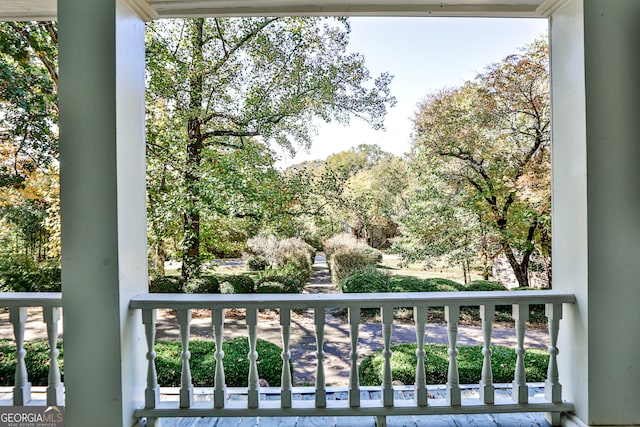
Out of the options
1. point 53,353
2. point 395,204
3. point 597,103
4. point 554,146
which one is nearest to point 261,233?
point 395,204

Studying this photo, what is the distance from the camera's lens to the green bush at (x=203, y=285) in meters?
3.08

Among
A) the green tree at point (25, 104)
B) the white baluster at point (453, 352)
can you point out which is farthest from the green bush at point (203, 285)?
the white baluster at point (453, 352)

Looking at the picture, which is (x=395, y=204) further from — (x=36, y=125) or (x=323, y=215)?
(x=36, y=125)

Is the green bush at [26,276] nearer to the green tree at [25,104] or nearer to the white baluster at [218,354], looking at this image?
the green tree at [25,104]

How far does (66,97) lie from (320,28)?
7.51 feet

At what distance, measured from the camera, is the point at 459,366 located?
82.4 inches

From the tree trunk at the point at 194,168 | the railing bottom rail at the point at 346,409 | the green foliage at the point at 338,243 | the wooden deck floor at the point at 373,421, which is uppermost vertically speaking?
the tree trunk at the point at 194,168

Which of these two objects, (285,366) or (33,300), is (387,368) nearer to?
(285,366)

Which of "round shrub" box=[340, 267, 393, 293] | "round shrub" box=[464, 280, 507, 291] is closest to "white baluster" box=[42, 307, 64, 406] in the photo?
"round shrub" box=[340, 267, 393, 293]

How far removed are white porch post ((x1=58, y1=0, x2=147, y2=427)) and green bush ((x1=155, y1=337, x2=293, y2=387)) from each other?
2.69 ft

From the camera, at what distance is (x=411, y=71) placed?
274 cm

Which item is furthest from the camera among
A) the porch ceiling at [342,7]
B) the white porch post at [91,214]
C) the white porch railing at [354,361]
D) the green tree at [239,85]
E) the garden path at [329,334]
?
the green tree at [239,85]

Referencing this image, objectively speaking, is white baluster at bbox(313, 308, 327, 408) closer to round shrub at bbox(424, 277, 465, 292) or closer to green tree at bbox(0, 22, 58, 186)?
round shrub at bbox(424, 277, 465, 292)

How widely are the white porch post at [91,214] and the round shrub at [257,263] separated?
1630 millimetres
